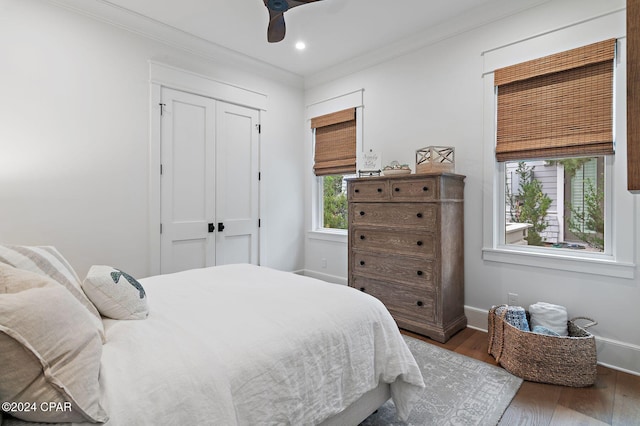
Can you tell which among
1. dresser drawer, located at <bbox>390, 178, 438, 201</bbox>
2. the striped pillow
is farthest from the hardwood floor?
the striped pillow

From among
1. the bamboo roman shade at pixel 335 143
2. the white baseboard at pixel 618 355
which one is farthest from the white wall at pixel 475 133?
the bamboo roman shade at pixel 335 143

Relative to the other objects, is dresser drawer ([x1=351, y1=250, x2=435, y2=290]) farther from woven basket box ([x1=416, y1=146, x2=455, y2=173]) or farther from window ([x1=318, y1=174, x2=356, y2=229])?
window ([x1=318, y1=174, x2=356, y2=229])

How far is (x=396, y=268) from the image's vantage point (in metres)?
3.02

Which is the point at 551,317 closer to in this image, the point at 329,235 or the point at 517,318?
the point at 517,318

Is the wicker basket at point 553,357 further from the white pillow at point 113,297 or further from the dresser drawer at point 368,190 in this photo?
the white pillow at point 113,297

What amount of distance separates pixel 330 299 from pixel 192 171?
2430 millimetres

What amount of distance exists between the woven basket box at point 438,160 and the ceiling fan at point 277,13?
1582mm

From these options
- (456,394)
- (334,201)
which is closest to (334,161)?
(334,201)

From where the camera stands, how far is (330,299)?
66.8 inches

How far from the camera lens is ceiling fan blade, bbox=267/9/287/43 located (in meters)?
2.23

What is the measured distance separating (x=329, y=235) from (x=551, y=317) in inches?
98.7

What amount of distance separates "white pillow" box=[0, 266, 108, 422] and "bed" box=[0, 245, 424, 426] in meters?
0.02

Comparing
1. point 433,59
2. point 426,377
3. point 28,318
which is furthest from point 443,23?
point 28,318

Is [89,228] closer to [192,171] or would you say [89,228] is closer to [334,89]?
[192,171]
